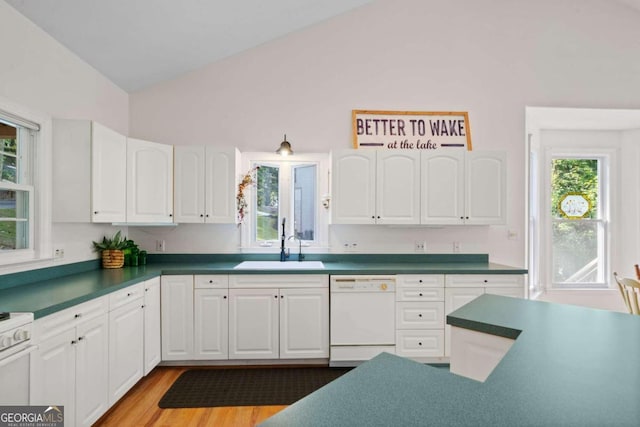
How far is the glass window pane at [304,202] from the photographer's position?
3.68 metres

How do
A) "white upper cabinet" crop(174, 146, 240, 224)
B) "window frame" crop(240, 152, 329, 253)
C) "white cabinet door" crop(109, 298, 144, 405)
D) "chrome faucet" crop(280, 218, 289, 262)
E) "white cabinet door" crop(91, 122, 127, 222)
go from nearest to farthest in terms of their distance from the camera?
"white cabinet door" crop(109, 298, 144, 405) < "white cabinet door" crop(91, 122, 127, 222) < "white upper cabinet" crop(174, 146, 240, 224) < "chrome faucet" crop(280, 218, 289, 262) < "window frame" crop(240, 152, 329, 253)

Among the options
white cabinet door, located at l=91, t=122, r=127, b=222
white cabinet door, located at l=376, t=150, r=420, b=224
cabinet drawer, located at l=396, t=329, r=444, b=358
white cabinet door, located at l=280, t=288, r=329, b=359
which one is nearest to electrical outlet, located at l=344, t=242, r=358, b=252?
white cabinet door, located at l=376, t=150, r=420, b=224

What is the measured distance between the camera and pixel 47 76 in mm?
2475

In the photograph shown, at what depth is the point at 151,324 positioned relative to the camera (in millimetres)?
2836

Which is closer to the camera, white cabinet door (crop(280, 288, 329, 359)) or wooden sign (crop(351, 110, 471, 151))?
white cabinet door (crop(280, 288, 329, 359))

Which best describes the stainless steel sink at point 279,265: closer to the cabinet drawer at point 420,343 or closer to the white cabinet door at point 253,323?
the white cabinet door at point 253,323

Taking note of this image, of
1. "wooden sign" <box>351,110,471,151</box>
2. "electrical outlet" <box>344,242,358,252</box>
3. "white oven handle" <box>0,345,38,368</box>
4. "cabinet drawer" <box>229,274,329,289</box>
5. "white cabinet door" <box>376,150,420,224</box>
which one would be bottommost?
"white oven handle" <box>0,345,38,368</box>

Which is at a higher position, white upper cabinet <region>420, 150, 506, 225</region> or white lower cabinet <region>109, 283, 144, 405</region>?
white upper cabinet <region>420, 150, 506, 225</region>

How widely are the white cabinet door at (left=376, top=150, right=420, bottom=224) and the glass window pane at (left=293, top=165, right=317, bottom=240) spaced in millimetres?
749

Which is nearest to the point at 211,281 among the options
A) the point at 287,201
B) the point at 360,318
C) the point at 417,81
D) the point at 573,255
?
the point at 287,201

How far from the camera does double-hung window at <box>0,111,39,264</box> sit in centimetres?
224

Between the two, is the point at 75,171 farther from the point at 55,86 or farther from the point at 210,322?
the point at 210,322

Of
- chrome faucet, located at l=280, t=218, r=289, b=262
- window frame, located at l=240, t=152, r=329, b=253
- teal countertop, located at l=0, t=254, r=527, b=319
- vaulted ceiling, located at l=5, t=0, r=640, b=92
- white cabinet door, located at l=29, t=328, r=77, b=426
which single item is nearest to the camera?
white cabinet door, located at l=29, t=328, r=77, b=426

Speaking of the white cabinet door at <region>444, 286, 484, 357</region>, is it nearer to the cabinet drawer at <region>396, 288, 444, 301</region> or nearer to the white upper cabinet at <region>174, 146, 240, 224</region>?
the cabinet drawer at <region>396, 288, 444, 301</region>
